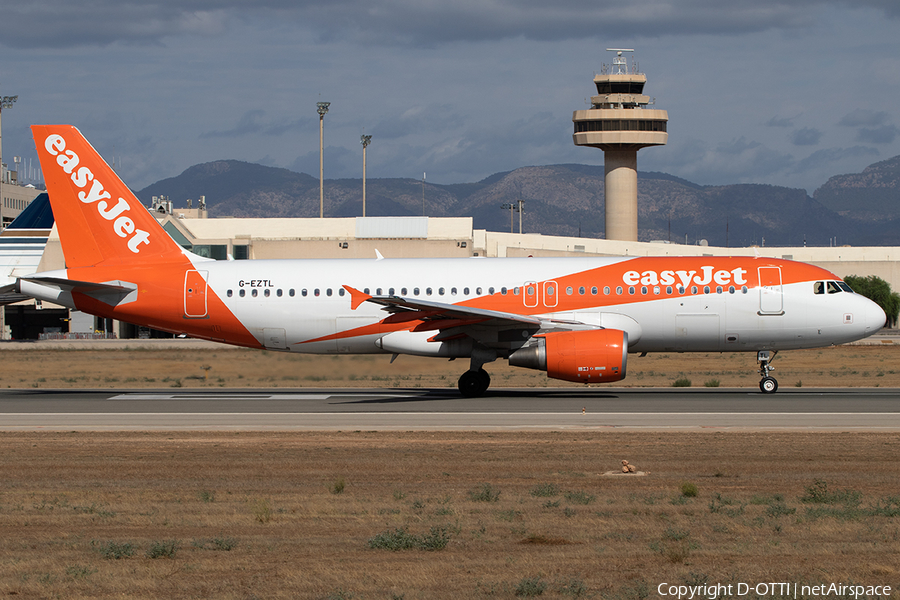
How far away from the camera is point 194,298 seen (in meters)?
30.3

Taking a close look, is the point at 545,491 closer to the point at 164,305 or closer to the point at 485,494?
the point at 485,494

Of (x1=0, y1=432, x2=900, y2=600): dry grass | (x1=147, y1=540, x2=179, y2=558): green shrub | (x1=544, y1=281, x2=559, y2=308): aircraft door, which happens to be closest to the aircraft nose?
(x1=544, y1=281, x2=559, y2=308): aircraft door

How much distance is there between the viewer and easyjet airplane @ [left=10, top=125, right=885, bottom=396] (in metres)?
28.8

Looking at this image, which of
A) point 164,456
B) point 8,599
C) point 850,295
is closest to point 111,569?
point 8,599

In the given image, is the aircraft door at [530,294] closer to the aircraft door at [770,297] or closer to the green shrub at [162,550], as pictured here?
the aircraft door at [770,297]

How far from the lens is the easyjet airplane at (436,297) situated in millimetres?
28781

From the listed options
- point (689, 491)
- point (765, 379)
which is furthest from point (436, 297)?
point (689, 491)

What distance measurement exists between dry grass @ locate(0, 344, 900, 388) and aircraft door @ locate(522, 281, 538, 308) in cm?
388

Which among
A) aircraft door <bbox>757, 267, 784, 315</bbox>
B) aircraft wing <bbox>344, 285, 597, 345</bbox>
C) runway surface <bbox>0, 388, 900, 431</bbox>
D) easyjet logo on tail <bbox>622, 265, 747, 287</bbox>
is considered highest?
easyjet logo on tail <bbox>622, 265, 747, 287</bbox>

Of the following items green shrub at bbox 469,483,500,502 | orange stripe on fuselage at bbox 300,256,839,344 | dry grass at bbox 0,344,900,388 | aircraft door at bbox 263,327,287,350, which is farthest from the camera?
→ dry grass at bbox 0,344,900,388

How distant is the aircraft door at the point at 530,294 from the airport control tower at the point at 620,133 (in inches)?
4004

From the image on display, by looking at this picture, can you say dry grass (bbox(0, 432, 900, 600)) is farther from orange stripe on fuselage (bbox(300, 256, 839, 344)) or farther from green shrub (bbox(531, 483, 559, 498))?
orange stripe on fuselage (bbox(300, 256, 839, 344))

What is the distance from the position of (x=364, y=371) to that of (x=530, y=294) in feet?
19.8

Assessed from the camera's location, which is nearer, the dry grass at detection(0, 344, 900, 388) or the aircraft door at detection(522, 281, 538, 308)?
A: the aircraft door at detection(522, 281, 538, 308)
